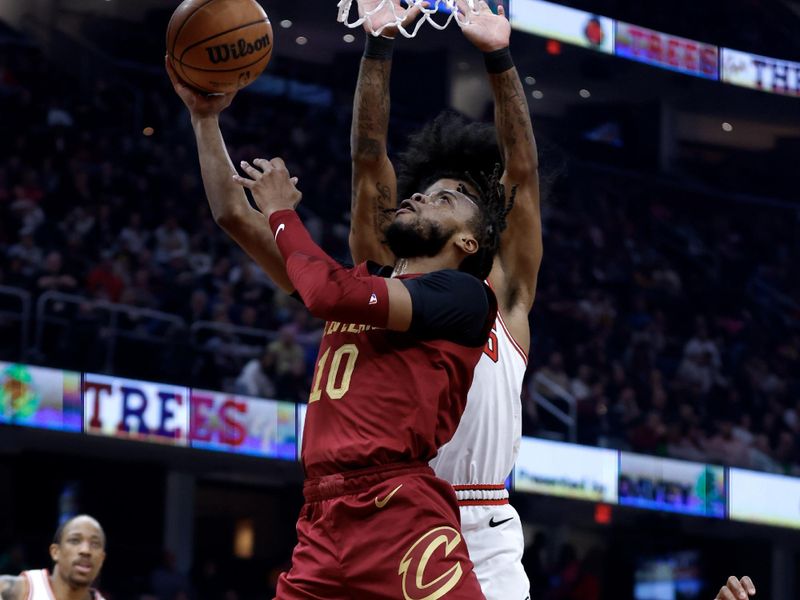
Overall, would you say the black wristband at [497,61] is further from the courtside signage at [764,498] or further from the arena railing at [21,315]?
the courtside signage at [764,498]

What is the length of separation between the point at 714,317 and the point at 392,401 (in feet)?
53.1

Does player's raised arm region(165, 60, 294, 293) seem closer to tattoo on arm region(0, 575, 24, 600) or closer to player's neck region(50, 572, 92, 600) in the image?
player's neck region(50, 572, 92, 600)

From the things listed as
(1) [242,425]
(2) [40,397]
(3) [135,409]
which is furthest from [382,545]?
(1) [242,425]

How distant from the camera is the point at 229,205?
172 inches

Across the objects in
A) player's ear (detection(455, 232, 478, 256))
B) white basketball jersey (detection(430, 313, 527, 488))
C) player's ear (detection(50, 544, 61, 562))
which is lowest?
player's ear (detection(50, 544, 61, 562))

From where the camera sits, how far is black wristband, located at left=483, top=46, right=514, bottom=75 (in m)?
4.63

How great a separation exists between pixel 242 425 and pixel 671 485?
524 centimetres

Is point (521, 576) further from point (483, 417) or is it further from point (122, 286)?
point (122, 286)

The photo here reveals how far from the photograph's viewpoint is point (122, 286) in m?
13.8

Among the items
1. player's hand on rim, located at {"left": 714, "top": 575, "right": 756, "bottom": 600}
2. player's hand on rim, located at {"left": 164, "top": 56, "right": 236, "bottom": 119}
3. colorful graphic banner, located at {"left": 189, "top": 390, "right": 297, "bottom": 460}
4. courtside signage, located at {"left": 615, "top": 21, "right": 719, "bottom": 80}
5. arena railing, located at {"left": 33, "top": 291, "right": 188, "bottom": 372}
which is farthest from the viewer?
courtside signage, located at {"left": 615, "top": 21, "right": 719, "bottom": 80}

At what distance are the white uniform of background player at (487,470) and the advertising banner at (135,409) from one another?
851 centimetres

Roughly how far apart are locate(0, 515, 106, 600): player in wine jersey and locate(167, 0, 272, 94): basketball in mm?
2707

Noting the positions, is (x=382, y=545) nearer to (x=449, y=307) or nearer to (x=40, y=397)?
(x=449, y=307)

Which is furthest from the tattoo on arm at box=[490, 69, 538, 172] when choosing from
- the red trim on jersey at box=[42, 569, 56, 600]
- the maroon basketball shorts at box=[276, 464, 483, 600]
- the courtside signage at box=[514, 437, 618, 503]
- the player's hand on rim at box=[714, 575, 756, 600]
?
the courtside signage at box=[514, 437, 618, 503]
